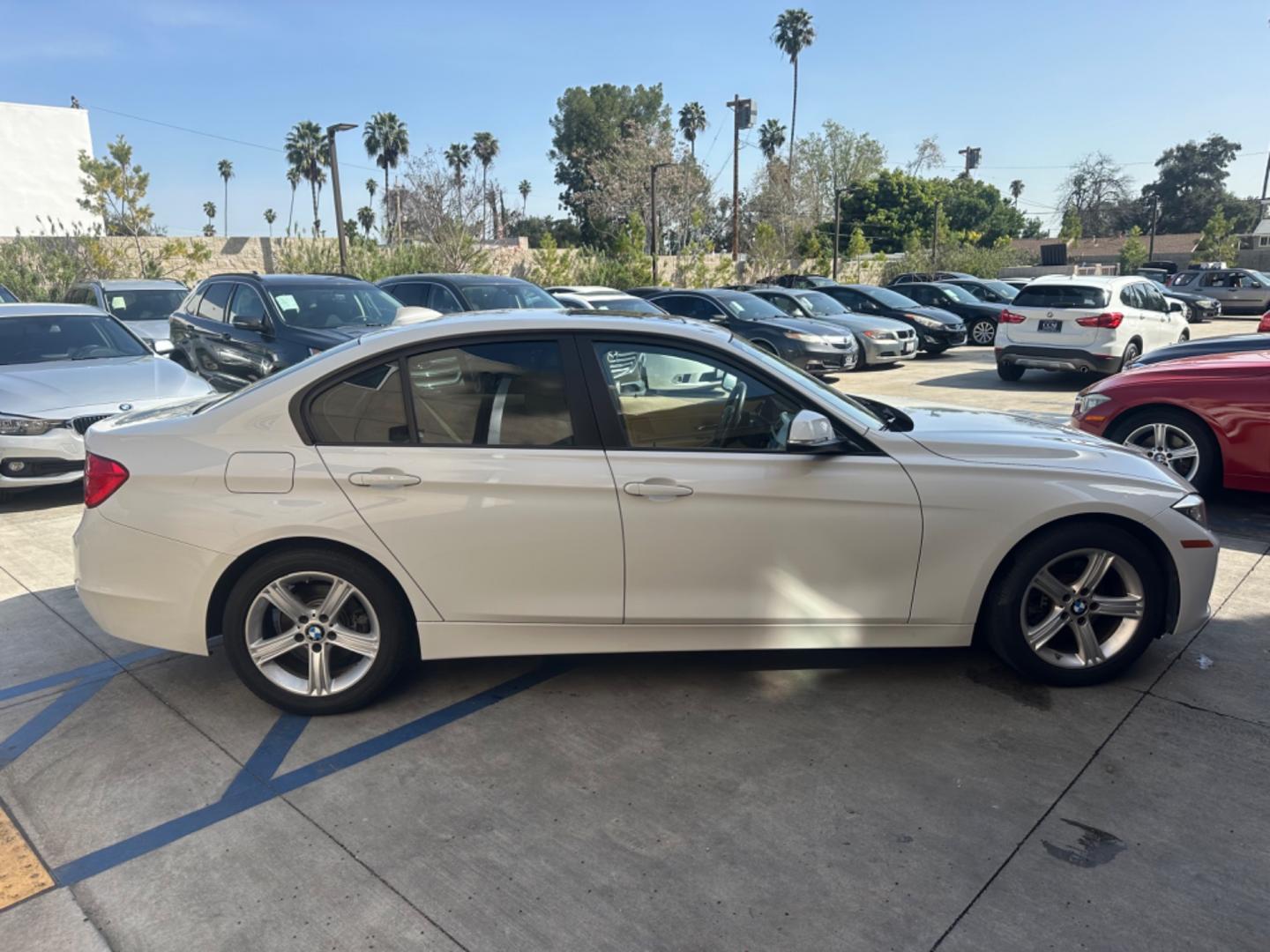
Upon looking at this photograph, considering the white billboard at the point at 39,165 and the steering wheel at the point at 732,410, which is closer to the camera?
the steering wheel at the point at 732,410

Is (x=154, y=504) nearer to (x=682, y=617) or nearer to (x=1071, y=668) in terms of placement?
(x=682, y=617)

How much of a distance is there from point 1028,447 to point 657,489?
1591mm

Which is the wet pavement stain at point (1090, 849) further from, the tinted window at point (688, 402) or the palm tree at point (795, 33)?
the palm tree at point (795, 33)

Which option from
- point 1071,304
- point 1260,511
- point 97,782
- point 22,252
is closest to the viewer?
point 97,782

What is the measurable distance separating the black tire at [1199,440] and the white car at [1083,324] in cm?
706

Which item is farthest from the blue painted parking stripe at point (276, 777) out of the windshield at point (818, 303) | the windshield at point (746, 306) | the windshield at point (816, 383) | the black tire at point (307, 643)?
the windshield at point (818, 303)

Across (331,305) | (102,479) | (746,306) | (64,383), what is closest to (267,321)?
(331,305)

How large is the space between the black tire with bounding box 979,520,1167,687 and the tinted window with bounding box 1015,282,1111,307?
10800 mm

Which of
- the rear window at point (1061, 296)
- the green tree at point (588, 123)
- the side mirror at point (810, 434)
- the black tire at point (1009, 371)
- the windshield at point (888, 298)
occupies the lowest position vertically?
the black tire at point (1009, 371)

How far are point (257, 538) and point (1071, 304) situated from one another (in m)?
12.9

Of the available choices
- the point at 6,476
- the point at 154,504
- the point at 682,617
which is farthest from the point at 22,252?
the point at 682,617

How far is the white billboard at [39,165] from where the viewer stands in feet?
115

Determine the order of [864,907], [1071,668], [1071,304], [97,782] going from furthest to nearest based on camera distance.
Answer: [1071,304] → [1071,668] → [97,782] → [864,907]

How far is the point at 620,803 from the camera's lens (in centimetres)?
297
